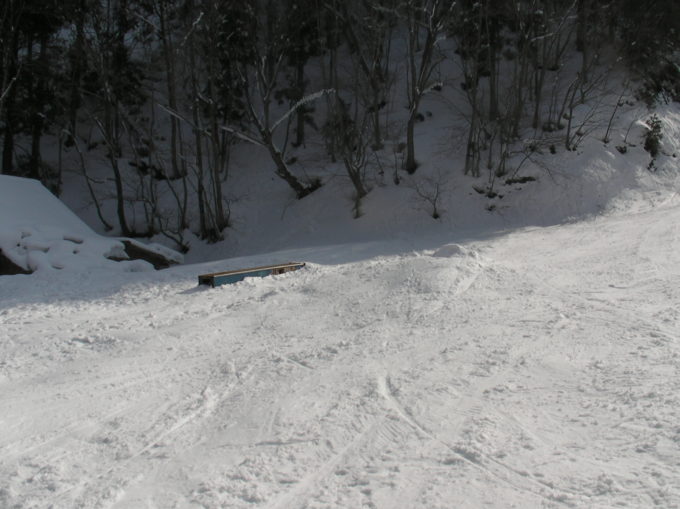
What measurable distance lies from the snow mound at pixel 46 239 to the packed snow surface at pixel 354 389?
4.08ft

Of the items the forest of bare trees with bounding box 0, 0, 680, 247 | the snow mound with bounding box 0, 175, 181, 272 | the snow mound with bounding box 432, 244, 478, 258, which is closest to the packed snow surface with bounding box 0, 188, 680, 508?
the snow mound with bounding box 432, 244, 478, 258

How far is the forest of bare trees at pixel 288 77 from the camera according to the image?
1794 cm

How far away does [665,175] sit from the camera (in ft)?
57.9

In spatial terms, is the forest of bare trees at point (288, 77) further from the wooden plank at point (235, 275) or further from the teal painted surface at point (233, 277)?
the teal painted surface at point (233, 277)

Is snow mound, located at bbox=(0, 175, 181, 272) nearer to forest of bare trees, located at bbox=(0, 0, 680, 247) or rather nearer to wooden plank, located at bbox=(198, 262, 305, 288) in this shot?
wooden plank, located at bbox=(198, 262, 305, 288)

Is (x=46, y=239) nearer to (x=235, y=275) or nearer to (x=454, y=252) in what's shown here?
(x=235, y=275)

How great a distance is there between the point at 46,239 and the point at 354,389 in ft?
29.0

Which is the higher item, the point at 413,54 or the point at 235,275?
the point at 413,54

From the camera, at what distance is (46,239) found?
465 inches

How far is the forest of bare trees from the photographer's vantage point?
1794cm

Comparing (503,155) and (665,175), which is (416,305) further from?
(665,175)

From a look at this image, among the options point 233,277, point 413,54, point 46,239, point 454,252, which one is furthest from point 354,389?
point 413,54

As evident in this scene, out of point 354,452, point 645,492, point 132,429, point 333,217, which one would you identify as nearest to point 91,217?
point 333,217

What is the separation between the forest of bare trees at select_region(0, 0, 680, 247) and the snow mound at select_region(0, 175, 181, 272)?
4.53 meters
